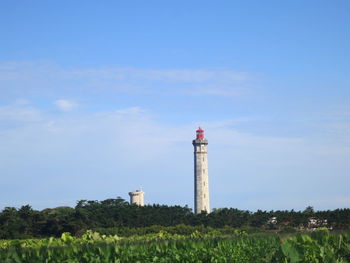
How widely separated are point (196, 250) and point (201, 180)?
6586 cm

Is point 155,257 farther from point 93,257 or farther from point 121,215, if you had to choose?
point 121,215

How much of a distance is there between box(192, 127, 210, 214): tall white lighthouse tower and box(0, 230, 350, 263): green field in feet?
196

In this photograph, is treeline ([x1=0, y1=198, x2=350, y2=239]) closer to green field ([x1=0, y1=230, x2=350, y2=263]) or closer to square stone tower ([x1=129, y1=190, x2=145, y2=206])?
square stone tower ([x1=129, y1=190, x2=145, y2=206])

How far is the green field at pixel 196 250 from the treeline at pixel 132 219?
3516 cm

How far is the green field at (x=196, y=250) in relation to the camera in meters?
17.3

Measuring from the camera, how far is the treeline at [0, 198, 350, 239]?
221 feet

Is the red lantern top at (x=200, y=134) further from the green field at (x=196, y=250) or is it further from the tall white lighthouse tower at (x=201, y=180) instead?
the green field at (x=196, y=250)

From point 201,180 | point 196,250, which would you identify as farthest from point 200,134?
point 196,250

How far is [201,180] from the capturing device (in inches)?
3494

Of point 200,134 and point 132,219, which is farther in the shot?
point 200,134

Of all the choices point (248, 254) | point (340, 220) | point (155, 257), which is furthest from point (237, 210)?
point (155, 257)

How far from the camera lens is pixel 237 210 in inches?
3322

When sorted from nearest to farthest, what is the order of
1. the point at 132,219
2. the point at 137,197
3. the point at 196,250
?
1. the point at 196,250
2. the point at 132,219
3. the point at 137,197

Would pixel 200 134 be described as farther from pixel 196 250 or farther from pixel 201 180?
pixel 196 250
